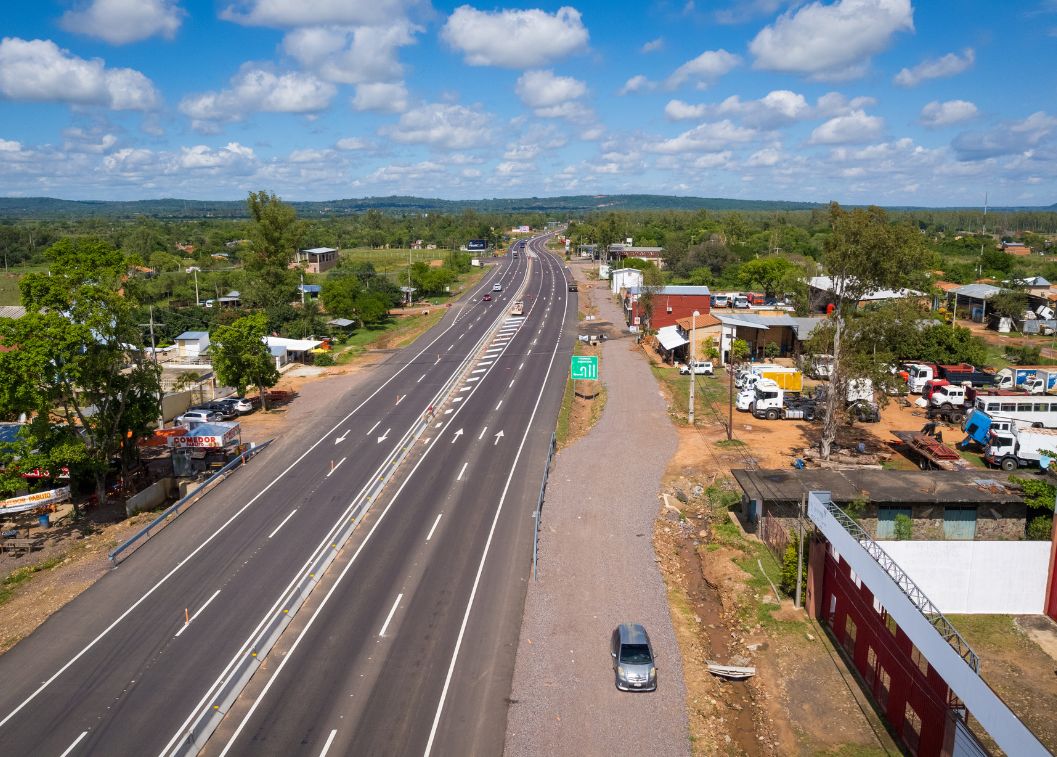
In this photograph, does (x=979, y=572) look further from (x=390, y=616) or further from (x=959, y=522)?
(x=390, y=616)

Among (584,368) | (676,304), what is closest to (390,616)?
(584,368)

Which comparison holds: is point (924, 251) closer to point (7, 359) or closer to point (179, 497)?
point (179, 497)

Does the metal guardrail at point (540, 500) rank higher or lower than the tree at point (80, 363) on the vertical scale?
lower

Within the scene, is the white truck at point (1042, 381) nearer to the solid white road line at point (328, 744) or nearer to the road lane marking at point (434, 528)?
the road lane marking at point (434, 528)

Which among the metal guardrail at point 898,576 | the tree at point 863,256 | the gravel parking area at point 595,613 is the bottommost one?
the gravel parking area at point 595,613

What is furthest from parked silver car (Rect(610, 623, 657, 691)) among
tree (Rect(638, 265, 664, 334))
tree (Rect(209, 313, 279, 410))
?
tree (Rect(638, 265, 664, 334))

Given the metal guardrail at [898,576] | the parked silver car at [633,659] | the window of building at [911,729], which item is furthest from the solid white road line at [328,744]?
the window of building at [911,729]
